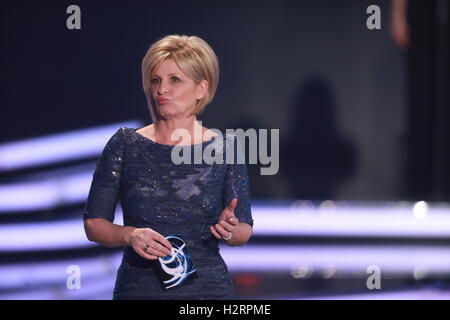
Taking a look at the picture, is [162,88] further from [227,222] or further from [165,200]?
[227,222]

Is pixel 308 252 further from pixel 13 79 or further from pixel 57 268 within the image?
pixel 13 79

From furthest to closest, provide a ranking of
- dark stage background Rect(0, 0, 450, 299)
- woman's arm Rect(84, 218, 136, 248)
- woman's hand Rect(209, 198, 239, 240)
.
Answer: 1. dark stage background Rect(0, 0, 450, 299)
2. woman's arm Rect(84, 218, 136, 248)
3. woman's hand Rect(209, 198, 239, 240)

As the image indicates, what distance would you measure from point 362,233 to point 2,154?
162 cm

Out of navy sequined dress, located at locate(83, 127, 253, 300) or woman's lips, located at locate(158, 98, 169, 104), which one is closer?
navy sequined dress, located at locate(83, 127, 253, 300)

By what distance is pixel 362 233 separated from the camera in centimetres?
296

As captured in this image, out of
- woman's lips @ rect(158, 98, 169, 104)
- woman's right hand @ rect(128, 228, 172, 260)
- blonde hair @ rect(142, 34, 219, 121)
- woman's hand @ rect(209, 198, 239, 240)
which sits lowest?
woman's right hand @ rect(128, 228, 172, 260)

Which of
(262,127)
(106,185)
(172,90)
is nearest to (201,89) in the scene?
(172,90)

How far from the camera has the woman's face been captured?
2.17 metres

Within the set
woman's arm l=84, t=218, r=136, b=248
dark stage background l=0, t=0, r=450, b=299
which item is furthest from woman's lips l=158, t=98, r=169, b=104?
dark stage background l=0, t=0, r=450, b=299

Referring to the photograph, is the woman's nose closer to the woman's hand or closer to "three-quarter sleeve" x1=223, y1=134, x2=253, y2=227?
"three-quarter sleeve" x1=223, y1=134, x2=253, y2=227

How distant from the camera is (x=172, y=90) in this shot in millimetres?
2172

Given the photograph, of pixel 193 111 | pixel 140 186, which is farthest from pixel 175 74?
pixel 140 186

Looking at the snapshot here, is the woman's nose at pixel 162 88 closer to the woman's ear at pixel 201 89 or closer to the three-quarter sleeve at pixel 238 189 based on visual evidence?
the woman's ear at pixel 201 89

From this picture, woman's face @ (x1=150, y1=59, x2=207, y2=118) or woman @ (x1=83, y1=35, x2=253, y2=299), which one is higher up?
woman's face @ (x1=150, y1=59, x2=207, y2=118)
